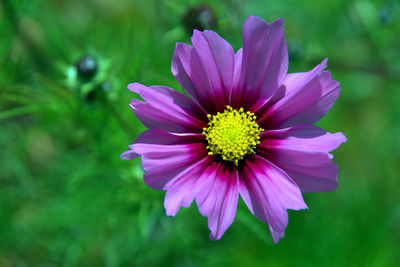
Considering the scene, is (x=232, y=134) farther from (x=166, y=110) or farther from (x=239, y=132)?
(x=166, y=110)

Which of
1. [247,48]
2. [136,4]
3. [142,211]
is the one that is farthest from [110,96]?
[136,4]

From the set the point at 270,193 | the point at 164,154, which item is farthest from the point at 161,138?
the point at 270,193

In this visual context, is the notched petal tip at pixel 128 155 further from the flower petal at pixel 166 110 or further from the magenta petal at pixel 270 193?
the magenta petal at pixel 270 193

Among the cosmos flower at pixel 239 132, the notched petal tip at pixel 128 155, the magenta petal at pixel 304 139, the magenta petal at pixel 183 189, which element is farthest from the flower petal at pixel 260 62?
the notched petal tip at pixel 128 155

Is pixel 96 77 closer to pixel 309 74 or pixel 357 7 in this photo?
pixel 309 74

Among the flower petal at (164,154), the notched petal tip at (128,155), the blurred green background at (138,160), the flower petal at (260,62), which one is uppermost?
the flower petal at (260,62)

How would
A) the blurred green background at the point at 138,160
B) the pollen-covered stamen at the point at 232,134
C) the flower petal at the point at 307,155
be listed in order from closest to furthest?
1. the flower petal at the point at 307,155
2. the pollen-covered stamen at the point at 232,134
3. the blurred green background at the point at 138,160

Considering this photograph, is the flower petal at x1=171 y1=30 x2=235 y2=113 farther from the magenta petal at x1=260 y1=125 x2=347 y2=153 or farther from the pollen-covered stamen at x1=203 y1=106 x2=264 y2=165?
the magenta petal at x1=260 y1=125 x2=347 y2=153
